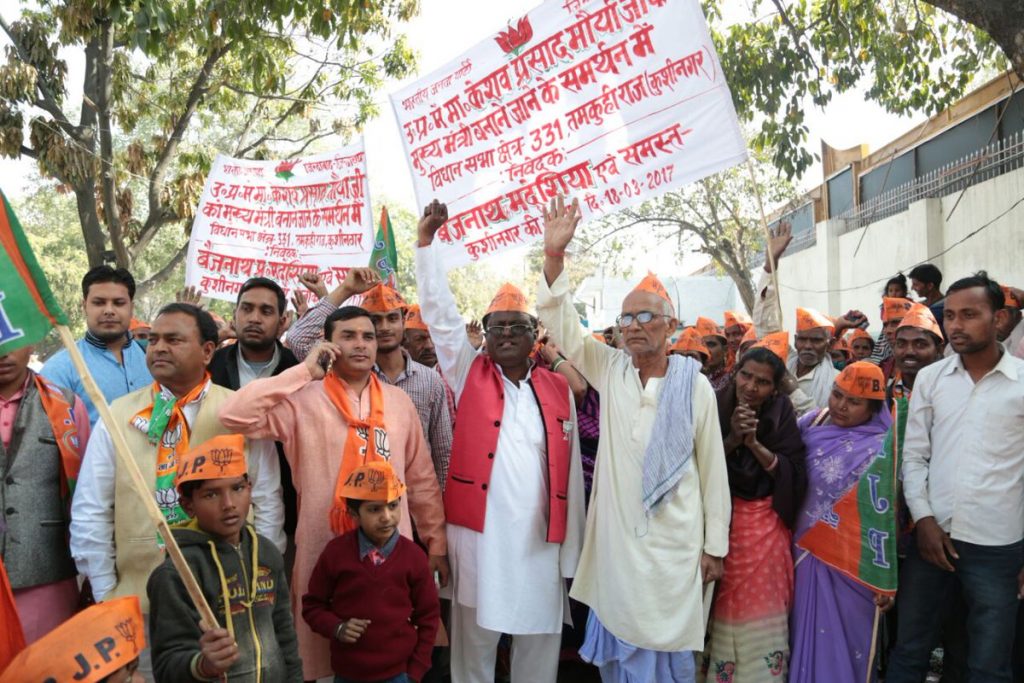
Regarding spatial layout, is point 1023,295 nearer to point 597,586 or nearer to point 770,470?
point 770,470

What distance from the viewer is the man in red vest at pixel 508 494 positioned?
3.94 metres

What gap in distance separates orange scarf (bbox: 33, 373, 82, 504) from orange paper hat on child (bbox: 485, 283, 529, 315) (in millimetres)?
1920

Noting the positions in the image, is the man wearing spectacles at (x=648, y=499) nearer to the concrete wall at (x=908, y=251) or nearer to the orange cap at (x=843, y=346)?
the orange cap at (x=843, y=346)

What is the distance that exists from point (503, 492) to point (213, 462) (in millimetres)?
1522

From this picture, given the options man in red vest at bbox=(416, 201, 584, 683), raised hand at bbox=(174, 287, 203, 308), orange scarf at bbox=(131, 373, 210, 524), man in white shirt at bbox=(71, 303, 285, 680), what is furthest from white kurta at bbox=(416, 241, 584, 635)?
raised hand at bbox=(174, 287, 203, 308)

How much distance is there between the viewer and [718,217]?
1923 cm

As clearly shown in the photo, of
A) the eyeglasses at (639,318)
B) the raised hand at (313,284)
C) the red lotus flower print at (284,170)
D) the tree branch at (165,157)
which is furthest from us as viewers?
the tree branch at (165,157)

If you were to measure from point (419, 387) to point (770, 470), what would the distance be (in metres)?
1.77

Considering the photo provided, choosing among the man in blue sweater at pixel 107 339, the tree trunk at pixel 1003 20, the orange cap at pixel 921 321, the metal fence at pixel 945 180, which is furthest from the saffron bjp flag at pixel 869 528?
the metal fence at pixel 945 180

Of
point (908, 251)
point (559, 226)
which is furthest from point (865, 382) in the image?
point (908, 251)

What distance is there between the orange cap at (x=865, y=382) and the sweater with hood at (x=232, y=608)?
9.15ft

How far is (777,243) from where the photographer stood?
468cm

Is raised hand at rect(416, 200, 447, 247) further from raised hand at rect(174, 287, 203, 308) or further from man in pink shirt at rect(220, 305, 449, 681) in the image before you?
raised hand at rect(174, 287, 203, 308)

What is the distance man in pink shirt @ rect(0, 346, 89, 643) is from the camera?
309 cm
